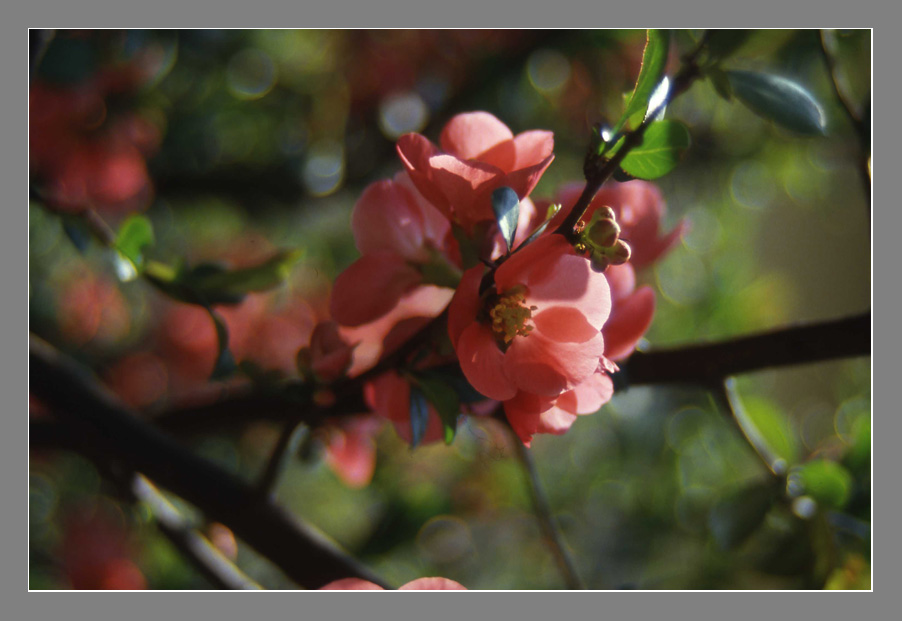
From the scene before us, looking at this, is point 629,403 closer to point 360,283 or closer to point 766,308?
point 766,308

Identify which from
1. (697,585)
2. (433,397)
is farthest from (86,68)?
(697,585)

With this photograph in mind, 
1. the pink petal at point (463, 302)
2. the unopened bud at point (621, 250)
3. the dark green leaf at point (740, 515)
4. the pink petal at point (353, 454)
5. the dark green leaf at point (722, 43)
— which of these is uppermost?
the dark green leaf at point (722, 43)

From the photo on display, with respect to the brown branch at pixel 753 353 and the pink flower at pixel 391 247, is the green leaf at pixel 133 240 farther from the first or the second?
the brown branch at pixel 753 353

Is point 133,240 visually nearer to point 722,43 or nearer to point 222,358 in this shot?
point 222,358

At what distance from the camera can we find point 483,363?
1.18ft

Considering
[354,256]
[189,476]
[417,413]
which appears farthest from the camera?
[354,256]

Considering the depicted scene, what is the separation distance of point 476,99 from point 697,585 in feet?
2.70

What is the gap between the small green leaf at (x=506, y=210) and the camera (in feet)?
1.07

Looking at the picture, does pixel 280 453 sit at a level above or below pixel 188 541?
above

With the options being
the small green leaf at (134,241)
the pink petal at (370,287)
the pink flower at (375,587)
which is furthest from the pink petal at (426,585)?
the small green leaf at (134,241)

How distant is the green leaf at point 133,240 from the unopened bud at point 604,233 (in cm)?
41

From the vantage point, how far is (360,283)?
1.38ft

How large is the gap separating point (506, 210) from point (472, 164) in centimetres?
5

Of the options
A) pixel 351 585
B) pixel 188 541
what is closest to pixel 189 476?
pixel 188 541
